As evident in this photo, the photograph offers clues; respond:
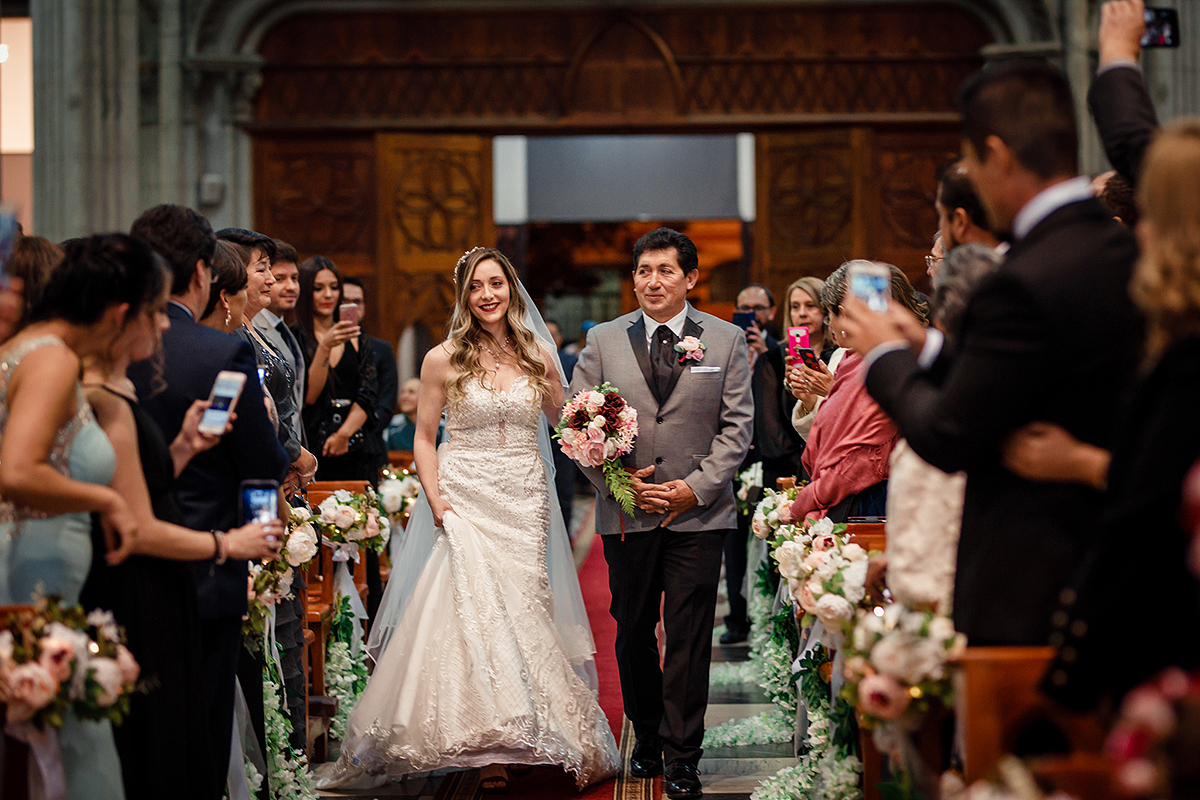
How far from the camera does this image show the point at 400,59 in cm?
1137

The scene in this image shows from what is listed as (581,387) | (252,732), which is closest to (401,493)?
(581,387)

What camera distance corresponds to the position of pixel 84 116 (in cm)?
1023

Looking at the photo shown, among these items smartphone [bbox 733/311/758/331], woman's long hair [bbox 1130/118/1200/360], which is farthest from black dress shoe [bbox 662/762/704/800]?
smartphone [bbox 733/311/758/331]

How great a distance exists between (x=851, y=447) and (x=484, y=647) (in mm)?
1584

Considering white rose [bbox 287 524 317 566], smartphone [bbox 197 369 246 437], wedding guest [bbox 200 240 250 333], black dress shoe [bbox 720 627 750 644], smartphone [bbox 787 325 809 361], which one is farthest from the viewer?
black dress shoe [bbox 720 627 750 644]

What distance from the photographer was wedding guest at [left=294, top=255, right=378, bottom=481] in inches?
252

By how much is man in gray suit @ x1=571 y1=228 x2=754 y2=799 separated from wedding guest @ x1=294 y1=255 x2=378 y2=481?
6.70 ft

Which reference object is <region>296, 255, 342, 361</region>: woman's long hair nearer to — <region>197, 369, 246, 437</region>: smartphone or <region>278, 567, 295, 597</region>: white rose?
<region>278, 567, 295, 597</region>: white rose

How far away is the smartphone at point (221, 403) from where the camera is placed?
3.07 meters

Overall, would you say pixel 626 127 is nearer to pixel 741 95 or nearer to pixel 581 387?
pixel 741 95

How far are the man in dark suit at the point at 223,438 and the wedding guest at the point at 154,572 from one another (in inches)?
5.2

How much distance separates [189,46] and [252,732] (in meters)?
8.70

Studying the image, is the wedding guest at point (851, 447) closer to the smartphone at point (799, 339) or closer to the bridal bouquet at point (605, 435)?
the smartphone at point (799, 339)

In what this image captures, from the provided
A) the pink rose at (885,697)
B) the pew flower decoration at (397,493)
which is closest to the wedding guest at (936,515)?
the pink rose at (885,697)
